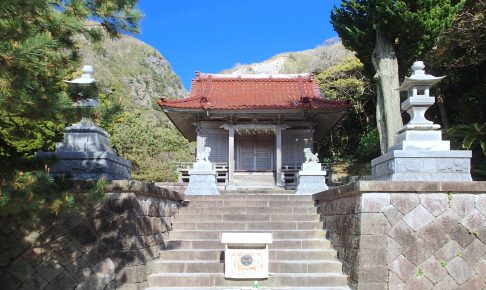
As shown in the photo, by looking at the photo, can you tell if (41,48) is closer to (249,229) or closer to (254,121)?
(249,229)

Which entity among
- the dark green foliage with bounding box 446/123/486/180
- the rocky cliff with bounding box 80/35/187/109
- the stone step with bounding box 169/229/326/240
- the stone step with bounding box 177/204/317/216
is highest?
the rocky cliff with bounding box 80/35/187/109

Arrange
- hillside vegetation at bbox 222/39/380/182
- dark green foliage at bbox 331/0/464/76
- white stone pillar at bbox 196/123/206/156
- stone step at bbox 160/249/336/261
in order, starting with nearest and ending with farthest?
stone step at bbox 160/249/336/261, dark green foliage at bbox 331/0/464/76, white stone pillar at bbox 196/123/206/156, hillside vegetation at bbox 222/39/380/182

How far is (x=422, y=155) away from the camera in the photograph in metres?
5.97

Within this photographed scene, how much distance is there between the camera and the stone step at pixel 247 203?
8.96 m

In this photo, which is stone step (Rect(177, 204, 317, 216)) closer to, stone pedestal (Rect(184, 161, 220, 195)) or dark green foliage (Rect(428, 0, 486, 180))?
stone pedestal (Rect(184, 161, 220, 195))

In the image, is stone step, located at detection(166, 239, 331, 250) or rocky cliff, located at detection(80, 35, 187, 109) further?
rocky cliff, located at detection(80, 35, 187, 109)

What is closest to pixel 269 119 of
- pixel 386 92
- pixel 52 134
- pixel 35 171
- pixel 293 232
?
pixel 386 92

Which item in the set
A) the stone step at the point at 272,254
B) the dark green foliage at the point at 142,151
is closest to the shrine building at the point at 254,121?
the dark green foliage at the point at 142,151

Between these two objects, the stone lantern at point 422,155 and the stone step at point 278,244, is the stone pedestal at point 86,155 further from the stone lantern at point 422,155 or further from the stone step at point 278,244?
the stone lantern at point 422,155

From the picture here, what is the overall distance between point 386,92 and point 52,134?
10195 millimetres

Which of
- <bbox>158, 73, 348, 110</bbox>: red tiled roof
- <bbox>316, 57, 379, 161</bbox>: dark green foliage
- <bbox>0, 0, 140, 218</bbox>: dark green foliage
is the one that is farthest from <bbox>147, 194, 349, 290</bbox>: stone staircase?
<bbox>316, 57, 379, 161</bbox>: dark green foliage

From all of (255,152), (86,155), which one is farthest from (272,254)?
(255,152)

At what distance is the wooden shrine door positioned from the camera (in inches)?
651

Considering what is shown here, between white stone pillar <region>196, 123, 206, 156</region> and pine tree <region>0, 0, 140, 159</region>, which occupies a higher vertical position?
white stone pillar <region>196, 123, 206, 156</region>
